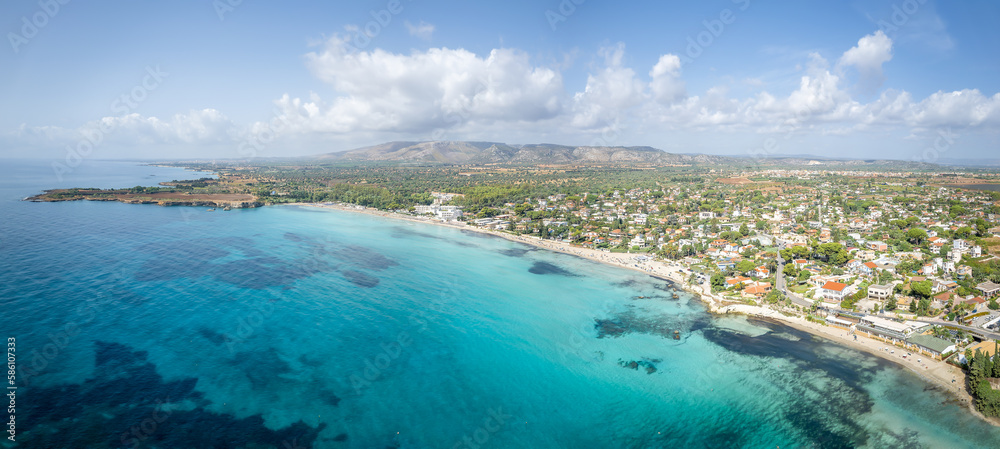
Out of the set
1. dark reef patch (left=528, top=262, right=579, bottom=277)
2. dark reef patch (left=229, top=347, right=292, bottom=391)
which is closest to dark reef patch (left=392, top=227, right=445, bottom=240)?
dark reef patch (left=528, top=262, right=579, bottom=277)

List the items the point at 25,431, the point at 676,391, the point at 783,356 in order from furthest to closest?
the point at 783,356, the point at 676,391, the point at 25,431

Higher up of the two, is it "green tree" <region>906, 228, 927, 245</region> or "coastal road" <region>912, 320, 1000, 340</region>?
"green tree" <region>906, 228, 927, 245</region>

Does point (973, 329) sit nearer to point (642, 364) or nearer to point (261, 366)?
point (642, 364)

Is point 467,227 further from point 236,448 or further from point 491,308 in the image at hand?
point 236,448

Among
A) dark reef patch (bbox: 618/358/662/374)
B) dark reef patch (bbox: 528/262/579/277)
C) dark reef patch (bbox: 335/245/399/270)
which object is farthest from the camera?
dark reef patch (bbox: 528/262/579/277)

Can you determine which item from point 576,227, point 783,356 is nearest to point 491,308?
point 783,356

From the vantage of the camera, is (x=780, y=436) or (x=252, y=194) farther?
(x=252, y=194)

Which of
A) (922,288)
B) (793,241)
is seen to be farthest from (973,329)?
(793,241)

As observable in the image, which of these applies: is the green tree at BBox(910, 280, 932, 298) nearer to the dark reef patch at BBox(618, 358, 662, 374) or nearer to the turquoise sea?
the turquoise sea
